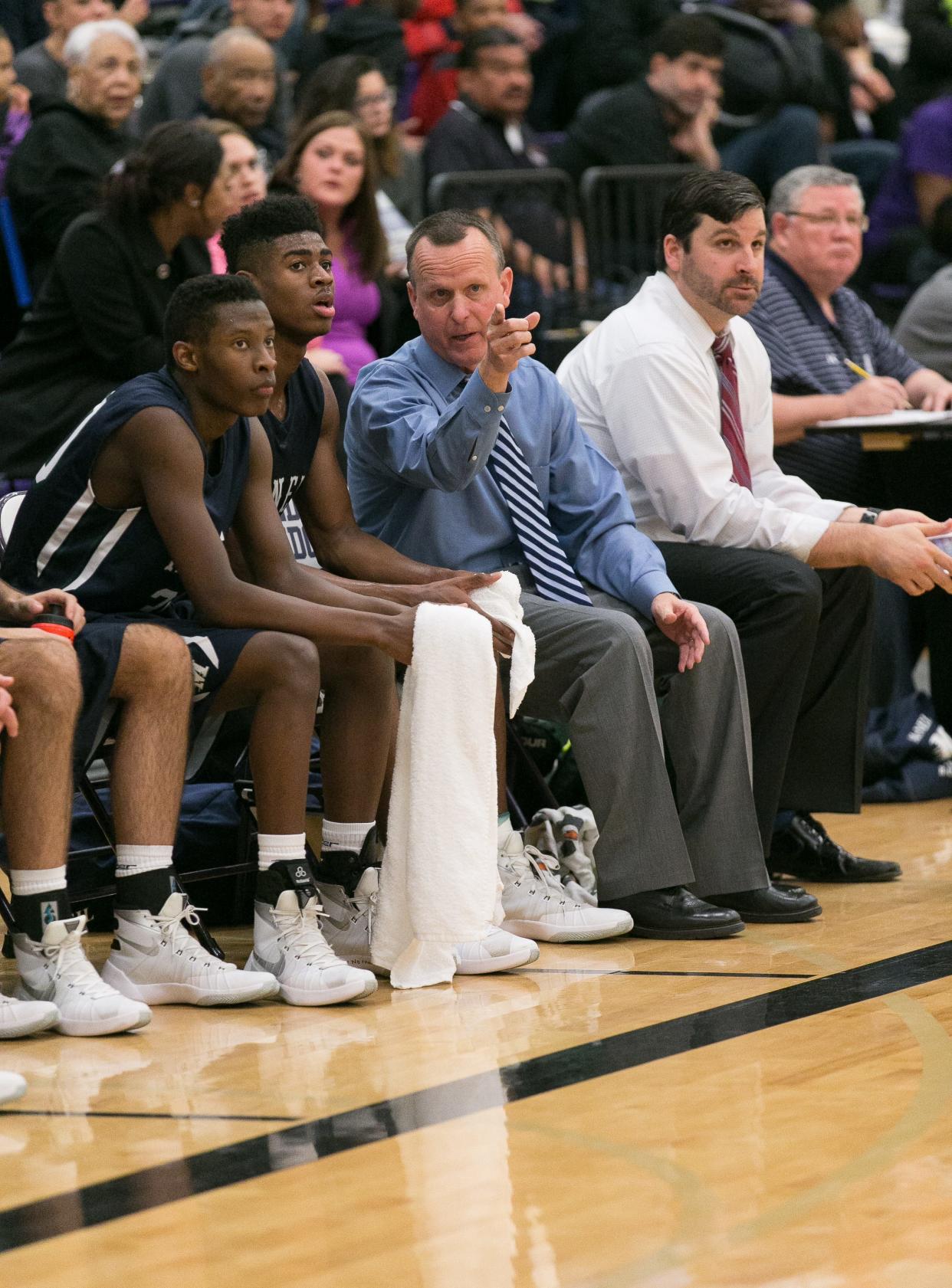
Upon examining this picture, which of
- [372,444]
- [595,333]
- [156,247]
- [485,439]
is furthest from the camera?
[156,247]

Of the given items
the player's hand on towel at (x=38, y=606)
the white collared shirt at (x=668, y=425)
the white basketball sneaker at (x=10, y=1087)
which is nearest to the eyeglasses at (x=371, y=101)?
the white collared shirt at (x=668, y=425)

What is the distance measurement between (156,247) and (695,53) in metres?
3.30

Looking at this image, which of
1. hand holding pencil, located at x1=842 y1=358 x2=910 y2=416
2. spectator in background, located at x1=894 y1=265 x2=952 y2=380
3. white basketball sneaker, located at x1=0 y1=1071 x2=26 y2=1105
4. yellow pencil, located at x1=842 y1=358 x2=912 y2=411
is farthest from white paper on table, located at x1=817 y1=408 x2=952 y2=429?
white basketball sneaker, located at x1=0 y1=1071 x2=26 y2=1105

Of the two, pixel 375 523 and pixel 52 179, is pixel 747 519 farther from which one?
pixel 52 179

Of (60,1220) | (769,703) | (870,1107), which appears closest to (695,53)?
(769,703)

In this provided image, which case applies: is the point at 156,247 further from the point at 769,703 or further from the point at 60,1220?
the point at 60,1220

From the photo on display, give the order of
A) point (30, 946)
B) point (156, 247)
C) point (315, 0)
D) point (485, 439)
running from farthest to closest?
point (315, 0), point (156, 247), point (485, 439), point (30, 946)

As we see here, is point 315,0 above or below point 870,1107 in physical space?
above

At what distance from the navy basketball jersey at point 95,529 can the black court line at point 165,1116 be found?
1.18 meters

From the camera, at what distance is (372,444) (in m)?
4.37

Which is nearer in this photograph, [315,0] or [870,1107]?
[870,1107]

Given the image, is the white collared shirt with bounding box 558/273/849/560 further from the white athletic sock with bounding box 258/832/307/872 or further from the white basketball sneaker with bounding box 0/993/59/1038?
the white basketball sneaker with bounding box 0/993/59/1038

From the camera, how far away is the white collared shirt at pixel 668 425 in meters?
4.71

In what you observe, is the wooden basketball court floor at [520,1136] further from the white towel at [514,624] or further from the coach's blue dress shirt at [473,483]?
the coach's blue dress shirt at [473,483]
